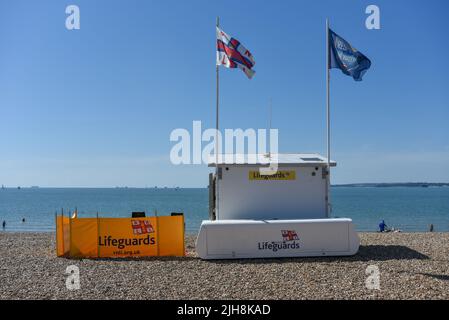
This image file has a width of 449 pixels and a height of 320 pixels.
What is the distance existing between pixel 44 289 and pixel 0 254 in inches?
272

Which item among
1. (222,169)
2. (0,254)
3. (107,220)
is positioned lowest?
(0,254)

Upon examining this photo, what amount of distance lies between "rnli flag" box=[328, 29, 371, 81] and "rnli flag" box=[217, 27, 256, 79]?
9.17 ft

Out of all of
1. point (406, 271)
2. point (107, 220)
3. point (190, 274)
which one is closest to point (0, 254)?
point (107, 220)

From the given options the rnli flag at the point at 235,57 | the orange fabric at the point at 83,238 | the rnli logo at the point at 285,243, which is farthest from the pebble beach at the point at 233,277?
the rnli flag at the point at 235,57

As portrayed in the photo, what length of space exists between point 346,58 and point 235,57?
3673 millimetres

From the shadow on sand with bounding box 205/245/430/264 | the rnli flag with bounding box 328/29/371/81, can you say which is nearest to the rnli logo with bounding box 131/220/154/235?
the shadow on sand with bounding box 205/245/430/264

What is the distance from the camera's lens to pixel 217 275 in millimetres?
11883

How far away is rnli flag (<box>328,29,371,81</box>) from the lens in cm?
1554

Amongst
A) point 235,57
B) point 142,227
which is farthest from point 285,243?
point 235,57

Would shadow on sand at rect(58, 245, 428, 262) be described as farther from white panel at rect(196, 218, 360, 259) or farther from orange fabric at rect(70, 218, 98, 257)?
orange fabric at rect(70, 218, 98, 257)
